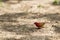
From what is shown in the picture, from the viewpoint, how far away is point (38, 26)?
4426 mm

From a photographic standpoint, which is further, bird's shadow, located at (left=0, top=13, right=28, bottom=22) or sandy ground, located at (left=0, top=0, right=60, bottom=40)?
bird's shadow, located at (left=0, top=13, right=28, bottom=22)

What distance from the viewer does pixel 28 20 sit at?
512 cm

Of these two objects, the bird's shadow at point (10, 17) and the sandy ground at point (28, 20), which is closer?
the sandy ground at point (28, 20)

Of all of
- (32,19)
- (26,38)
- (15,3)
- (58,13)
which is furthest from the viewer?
(15,3)

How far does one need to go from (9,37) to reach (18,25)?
74 centimetres

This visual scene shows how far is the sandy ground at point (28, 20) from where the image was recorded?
4.12 meters

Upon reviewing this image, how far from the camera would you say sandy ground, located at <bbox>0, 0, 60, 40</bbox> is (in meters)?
4.12

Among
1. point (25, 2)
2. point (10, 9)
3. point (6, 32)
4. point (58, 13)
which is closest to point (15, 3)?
point (25, 2)

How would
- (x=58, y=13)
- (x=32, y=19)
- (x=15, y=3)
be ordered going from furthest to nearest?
(x=15, y=3) → (x=58, y=13) → (x=32, y=19)

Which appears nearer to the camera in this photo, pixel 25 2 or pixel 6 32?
pixel 6 32

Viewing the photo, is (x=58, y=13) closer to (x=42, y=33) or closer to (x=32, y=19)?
(x=32, y=19)

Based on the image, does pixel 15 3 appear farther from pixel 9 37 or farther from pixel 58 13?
pixel 9 37

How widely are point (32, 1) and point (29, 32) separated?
309cm

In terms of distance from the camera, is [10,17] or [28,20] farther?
[10,17]
